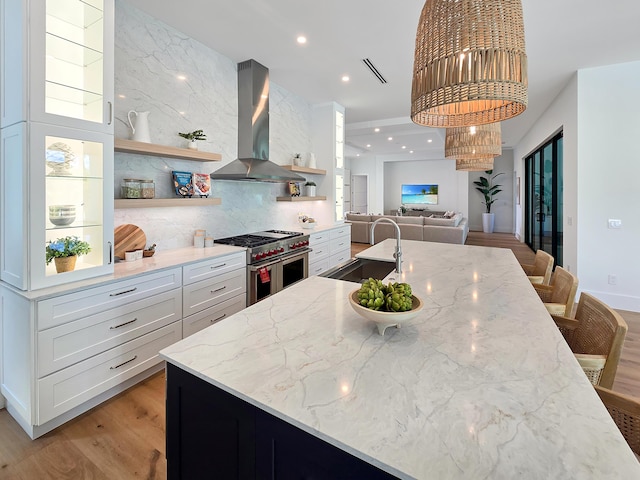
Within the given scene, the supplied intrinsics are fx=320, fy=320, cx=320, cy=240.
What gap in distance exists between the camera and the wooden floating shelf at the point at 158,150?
2.47 m

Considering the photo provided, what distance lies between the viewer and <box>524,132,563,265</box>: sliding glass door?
5.27m

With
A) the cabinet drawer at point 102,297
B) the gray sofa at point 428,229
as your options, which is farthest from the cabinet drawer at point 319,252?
the gray sofa at point 428,229

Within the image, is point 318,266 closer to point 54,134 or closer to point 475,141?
point 475,141

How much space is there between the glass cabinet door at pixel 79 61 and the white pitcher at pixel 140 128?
0.56 meters

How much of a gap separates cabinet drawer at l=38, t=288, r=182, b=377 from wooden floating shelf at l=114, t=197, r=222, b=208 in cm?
75

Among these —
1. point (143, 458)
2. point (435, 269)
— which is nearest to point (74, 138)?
point (143, 458)

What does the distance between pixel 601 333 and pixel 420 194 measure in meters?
11.3

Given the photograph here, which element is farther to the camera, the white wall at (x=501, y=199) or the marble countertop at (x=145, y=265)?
the white wall at (x=501, y=199)

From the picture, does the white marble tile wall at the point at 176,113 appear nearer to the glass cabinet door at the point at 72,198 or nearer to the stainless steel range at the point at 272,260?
the stainless steel range at the point at 272,260

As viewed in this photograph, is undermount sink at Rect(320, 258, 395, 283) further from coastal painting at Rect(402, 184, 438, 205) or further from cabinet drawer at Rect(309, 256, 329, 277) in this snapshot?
coastal painting at Rect(402, 184, 438, 205)

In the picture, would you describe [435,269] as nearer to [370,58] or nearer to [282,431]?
[282,431]

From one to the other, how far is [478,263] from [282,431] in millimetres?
2269

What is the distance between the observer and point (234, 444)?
0.98 metres

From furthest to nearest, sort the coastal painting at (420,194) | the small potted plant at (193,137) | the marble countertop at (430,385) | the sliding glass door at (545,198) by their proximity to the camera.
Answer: the coastal painting at (420,194) → the sliding glass door at (545,198) → the small potted plant at (193,137) → the marble countertop at (430,385)
